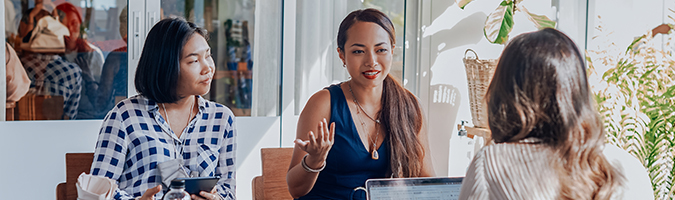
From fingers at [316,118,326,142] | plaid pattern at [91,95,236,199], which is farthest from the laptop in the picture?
plaid pattern at [91,95,236,199]

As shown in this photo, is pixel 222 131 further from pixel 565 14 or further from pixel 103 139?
pixel 565 14

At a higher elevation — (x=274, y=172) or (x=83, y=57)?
(x=83, y=57)

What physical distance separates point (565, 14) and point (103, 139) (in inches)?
88.2

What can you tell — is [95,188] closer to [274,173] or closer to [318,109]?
[318,109]

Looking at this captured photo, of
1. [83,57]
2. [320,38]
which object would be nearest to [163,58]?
[83,57]

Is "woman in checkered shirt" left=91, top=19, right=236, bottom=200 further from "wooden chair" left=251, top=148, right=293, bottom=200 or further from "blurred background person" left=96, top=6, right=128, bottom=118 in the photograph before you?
"blurred background person" left=96, top=6, right=128, bottom=118

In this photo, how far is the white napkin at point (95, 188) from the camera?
1.32 meters

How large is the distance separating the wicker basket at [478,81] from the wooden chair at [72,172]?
160 cm

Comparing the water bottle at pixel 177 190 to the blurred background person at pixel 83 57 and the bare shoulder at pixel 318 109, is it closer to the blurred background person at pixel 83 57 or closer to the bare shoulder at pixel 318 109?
the bare shoulder at pixel 318 109

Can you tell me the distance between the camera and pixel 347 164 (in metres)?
1.67

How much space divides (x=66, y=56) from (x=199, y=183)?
1.89 metres

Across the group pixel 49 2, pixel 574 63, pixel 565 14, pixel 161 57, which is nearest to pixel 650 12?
pixel 565 14

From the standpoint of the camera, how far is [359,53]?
5.45 feet

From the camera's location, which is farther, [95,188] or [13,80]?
[13,80]
